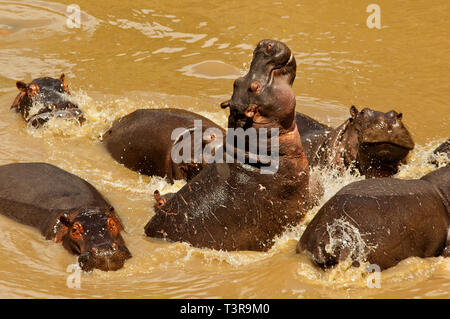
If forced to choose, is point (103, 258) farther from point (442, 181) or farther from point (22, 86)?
point (22, 86)

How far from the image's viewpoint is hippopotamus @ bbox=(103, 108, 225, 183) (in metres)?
8.58

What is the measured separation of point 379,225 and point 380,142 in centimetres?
179

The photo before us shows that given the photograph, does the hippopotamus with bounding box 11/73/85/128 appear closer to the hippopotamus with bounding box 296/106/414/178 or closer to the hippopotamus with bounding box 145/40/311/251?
the hippopotamus with bounding box 296/106/414/178

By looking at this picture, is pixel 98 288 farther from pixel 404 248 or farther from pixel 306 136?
pixel 306 136

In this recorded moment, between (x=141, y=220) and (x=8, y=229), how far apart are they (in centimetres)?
127

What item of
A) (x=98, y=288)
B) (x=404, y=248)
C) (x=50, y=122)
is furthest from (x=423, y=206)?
(x=50, y=122)

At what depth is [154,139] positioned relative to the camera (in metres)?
8.96

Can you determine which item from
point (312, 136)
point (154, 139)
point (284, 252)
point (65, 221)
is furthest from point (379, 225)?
point (154, 139)

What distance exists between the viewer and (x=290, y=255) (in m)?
6.18

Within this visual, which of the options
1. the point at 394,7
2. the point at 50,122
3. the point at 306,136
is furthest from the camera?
the point at 394,7

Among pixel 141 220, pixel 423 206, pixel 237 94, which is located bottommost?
pixel 141 220

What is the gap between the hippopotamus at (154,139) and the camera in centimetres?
858

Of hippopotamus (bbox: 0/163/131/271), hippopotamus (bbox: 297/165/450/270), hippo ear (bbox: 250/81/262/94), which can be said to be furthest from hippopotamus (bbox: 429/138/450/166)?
hippopotamus (bbox: 0/163/131/271)

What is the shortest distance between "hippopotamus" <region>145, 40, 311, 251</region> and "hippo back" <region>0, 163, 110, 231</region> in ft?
4.27
